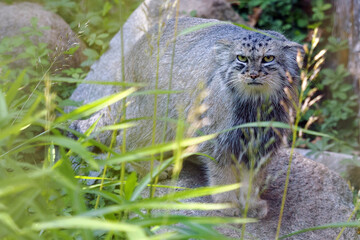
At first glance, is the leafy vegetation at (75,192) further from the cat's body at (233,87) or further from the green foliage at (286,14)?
the green foliage at (286,14)

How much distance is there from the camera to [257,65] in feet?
10.5

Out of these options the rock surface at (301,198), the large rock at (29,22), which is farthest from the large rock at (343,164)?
the large rock at (29,22)

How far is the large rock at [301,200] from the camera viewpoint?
3441 millimetres

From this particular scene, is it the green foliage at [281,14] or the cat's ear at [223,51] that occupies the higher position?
the green foliage at [281,14]

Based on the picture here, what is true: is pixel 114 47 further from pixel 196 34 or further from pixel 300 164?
pixel 300 164

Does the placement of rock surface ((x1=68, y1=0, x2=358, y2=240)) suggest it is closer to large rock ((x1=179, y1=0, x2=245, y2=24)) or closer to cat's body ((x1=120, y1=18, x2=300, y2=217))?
cat's body ((x1=120, y1=18, x2=300, y2=217))

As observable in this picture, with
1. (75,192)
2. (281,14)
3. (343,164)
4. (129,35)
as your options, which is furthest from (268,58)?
(281,14)

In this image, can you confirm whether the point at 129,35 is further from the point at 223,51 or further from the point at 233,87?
the point at 233,87

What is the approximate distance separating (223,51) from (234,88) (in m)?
0.27

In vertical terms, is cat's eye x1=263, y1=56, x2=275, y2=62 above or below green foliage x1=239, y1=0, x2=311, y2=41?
below

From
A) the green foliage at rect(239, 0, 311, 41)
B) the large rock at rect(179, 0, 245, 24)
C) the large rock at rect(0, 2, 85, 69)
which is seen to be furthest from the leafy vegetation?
the green foliage at rect(239, 0, 311, 41)

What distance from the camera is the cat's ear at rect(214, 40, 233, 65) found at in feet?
11.2

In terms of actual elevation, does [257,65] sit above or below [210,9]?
below

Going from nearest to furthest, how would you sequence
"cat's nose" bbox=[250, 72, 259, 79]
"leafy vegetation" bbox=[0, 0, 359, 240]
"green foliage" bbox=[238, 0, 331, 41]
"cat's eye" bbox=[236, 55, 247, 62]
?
"leafy vegetation" bbox=[0, 0, 359, 240]
"cat's nose" bbox=[250, 72, 259, 79]
"cat's eye" bbox=[236, 55, 247, 62]
"green foliage" bbox=[238, 0, 331, 41]
